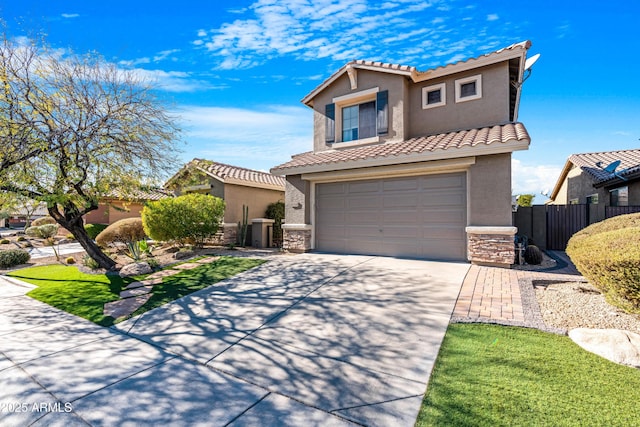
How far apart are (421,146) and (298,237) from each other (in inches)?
220

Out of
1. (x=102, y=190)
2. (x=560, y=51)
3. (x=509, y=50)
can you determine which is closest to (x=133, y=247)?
(x=102, y=190)

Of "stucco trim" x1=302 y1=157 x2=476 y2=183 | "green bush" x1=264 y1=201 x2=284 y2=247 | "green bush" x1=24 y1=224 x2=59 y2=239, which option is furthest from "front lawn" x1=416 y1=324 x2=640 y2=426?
"green bush" x1=24 y1=224 x2=59 y2=239

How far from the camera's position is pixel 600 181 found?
48.1 ft

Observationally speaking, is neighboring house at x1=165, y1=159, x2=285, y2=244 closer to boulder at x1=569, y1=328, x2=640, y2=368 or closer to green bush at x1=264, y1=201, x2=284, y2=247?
green bush at x1=264, y1=201, x2=284, y2=247

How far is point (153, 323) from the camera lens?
552cm

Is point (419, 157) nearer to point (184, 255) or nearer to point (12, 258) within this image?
point (184, 255)

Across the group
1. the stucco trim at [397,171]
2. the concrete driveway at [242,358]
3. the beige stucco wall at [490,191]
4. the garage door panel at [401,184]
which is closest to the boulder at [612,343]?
the concrete driveway at [242,358]

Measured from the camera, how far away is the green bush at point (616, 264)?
3732 millimetres

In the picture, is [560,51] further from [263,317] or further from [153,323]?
[153,323]

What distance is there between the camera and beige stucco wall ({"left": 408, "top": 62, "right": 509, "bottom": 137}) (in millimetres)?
10188

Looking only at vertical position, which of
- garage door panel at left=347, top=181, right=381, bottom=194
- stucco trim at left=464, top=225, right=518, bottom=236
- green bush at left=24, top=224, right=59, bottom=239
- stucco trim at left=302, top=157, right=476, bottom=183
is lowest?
green bush at left=24, top=224, right=59, bottom=239

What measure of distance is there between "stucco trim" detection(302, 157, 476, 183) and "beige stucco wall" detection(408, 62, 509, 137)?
8.51 ft

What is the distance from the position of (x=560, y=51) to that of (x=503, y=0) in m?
4.29

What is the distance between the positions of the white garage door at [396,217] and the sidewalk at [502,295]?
4.78 feet
